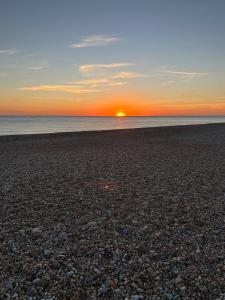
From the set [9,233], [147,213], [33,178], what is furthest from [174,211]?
[33,178]

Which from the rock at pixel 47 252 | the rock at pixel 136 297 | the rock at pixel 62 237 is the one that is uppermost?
the rock at pixel 62 237

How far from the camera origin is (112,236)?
6.52 m

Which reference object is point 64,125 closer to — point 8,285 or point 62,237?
point 62,237

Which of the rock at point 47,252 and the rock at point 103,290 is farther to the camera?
the rock at point 47,252

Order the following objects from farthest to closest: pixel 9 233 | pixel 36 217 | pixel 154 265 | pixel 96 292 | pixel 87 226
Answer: pixel 36 217
pixel 87 226
pixel 9 233
pixel 154 265
pixel 96 292

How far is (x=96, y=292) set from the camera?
454cm

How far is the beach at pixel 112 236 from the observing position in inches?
185

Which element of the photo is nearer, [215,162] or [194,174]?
[194,174]

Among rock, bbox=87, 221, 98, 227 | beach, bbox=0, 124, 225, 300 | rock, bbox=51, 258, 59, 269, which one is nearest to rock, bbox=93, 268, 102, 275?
beach, bbox=0, 124, 225, 300

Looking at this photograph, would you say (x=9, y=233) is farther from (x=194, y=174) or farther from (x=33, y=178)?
(x=194, y=174)

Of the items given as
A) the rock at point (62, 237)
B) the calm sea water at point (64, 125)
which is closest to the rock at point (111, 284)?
the rock at point (62, 237)

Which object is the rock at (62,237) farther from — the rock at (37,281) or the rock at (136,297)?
the rock at (136,297)

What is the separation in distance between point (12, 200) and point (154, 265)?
5.91 meters

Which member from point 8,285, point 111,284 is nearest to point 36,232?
point 8,285
